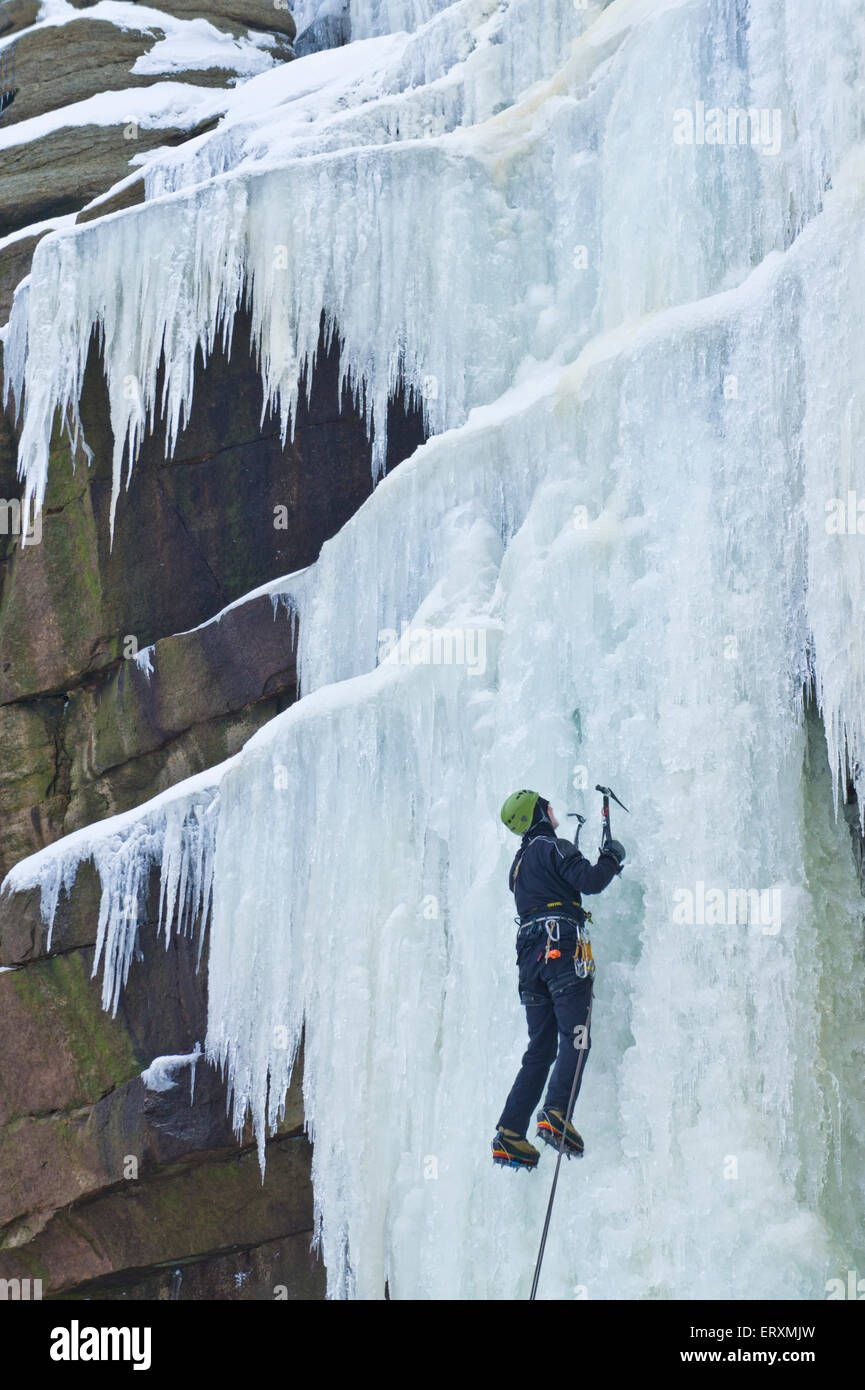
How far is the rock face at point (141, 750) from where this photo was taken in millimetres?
10195

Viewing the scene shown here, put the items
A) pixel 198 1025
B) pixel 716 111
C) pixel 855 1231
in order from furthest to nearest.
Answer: pixel 198 1025 < pixel 716 111 < pixel 855 1231

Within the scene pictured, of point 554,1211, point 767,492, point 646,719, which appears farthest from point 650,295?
point 554,1211

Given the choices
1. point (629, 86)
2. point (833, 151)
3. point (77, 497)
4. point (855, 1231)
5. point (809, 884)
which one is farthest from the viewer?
point (77, 497)

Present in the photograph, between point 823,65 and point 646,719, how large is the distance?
10.2 ft

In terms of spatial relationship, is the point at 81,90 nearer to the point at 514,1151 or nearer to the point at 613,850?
the point at 613,850

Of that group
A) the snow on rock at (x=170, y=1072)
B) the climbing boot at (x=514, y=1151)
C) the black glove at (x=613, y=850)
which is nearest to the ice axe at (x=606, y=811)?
the black glove at (x=613, y=850)

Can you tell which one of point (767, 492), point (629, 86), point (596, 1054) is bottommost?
point (596, 1054)

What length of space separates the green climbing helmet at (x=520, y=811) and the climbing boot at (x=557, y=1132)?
3.93 ft

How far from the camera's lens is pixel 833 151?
7309mm

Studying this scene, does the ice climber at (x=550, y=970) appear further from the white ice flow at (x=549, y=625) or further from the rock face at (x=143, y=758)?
the rock face at (x=143, y=758)

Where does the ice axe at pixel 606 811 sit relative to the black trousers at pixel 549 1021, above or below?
above

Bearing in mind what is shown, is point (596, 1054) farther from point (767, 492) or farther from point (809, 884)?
point (767, 492)

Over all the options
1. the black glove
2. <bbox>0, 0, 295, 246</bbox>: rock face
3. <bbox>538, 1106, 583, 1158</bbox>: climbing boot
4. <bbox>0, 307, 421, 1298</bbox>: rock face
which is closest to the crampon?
<bbox>538, 1106, 583, 1158</bbox>: climbing boot

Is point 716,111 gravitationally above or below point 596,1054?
above
